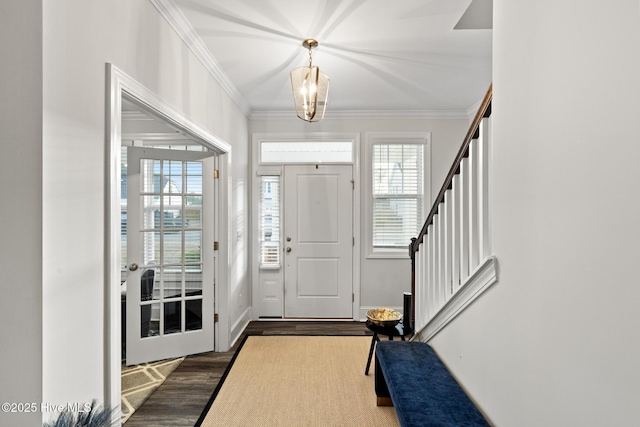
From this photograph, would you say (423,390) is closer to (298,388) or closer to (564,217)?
(564,217)

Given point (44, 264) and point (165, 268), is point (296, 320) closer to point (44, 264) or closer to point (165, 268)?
point (165, 268)

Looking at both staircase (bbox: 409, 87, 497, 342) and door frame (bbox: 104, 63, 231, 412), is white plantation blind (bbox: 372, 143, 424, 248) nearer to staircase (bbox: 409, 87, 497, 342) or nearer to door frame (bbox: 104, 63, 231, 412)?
staircase (bbox: 409, 87, 497, 342)

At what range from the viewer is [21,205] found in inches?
41.8

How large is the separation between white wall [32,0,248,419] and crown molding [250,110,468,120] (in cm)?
242

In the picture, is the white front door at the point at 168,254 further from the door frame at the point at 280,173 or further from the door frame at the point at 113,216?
the door frame at the point at 113,216

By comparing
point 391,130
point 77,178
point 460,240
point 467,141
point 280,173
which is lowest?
point 460,240

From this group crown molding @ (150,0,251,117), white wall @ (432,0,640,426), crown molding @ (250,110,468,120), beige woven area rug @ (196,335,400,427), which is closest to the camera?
white wall @ (432,0,640,426)

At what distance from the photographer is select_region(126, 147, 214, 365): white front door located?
2918 millimetres

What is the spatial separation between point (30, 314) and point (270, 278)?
318cm

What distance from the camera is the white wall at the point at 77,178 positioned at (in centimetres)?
115

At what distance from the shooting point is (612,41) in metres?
0.74

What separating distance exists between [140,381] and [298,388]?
4.32 feet

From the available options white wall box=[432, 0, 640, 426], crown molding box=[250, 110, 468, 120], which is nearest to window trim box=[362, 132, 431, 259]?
crown molding box=[250, 110, 468, 120]

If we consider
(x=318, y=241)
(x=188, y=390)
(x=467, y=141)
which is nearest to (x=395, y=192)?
(x=318, y=241)
